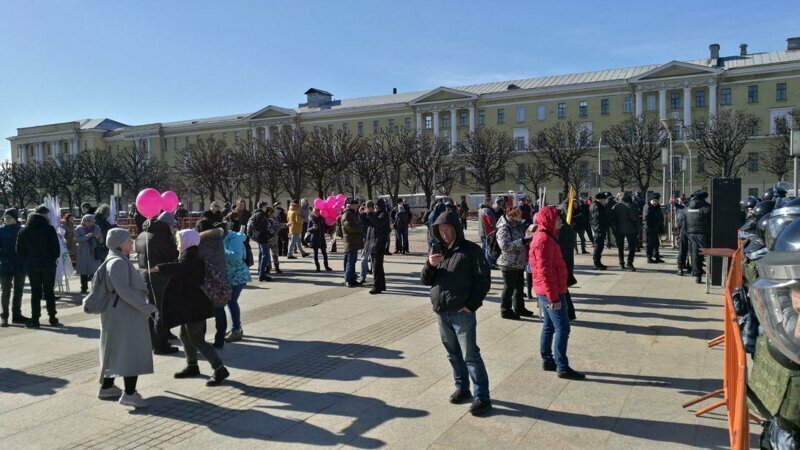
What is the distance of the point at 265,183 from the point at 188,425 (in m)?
48.6

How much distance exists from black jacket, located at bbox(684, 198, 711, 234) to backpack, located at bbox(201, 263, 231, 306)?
9811mm

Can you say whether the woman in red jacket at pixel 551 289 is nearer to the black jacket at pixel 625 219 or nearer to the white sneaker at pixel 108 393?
the white sneaker at pixel 108 393

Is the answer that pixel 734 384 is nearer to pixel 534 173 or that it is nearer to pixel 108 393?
pixel 108 393

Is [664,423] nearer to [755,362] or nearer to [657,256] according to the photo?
[755,362]

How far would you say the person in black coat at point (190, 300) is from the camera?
Answer: 607cm

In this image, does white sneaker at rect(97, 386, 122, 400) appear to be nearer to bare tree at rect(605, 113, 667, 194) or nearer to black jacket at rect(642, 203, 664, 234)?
black jacket at rect(642, 203, 664, 234)

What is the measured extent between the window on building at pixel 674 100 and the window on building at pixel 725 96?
4105mm

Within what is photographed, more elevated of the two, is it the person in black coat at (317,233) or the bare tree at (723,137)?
the bare tree at (723,137)

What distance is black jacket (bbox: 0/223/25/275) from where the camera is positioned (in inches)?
375

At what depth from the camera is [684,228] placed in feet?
43.6

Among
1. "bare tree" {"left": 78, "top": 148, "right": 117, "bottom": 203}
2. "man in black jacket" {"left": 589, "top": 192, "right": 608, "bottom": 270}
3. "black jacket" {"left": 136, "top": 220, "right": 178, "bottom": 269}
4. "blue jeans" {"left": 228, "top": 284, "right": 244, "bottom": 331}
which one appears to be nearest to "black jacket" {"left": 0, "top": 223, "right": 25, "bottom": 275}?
"black jacket" {"left": 136, "top": 220, "right": 178, "bottom": 269}

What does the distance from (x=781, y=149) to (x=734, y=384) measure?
5522cm

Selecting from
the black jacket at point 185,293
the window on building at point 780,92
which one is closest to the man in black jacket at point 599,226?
the black jacket at point 185,293

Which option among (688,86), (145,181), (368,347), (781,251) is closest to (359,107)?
(145,181)
